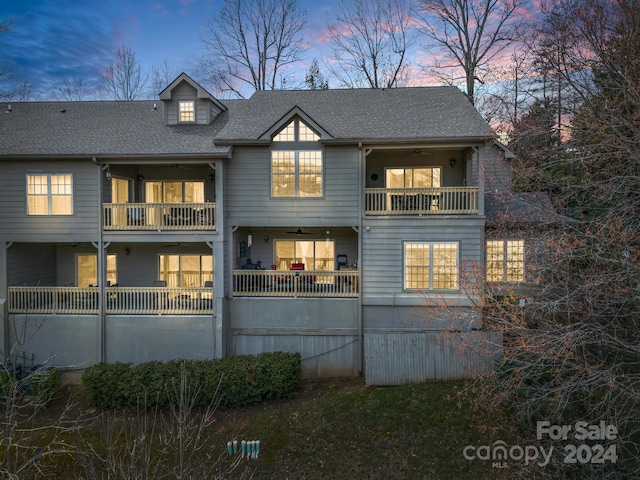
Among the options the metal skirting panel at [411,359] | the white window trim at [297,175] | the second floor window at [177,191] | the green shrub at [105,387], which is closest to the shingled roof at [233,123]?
the white window trim at [297,175]

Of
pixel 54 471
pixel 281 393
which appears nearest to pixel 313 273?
pixel 281 393

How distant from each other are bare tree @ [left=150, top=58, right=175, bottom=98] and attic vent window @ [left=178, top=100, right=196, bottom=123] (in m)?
17.3

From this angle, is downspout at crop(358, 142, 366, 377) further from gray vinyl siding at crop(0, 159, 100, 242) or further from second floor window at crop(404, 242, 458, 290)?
gray vinyl siding at crop(0, 159, 100, 242)

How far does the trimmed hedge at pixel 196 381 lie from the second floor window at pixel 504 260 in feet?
26.5

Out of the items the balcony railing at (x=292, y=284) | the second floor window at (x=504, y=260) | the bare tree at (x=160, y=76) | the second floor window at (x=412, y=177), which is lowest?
the balcony railing at (x=292, y=284)

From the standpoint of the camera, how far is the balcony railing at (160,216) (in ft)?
46.5

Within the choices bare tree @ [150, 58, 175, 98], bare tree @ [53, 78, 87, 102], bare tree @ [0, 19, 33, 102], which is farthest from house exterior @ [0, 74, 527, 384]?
bare tree @ [53, 78, 87, 102]

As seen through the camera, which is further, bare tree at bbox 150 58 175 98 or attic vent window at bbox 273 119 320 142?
bare tree at bbox 150 58 175 98

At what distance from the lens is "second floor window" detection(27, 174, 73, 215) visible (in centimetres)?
1412

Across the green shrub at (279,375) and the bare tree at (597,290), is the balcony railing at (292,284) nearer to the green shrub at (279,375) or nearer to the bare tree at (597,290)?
the green shrub at (279,375)

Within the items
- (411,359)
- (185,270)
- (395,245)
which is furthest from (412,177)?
(185,270)

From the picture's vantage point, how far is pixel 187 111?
Result: 1631 cm

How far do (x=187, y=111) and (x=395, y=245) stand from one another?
10.2 meters

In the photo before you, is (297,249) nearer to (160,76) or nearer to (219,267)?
(219,267)
